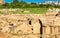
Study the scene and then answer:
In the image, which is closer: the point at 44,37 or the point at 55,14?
the point at 44,37

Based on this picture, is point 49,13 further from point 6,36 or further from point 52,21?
point 6,36

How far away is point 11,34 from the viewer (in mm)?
4387

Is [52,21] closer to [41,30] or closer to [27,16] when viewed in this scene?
[41,30]

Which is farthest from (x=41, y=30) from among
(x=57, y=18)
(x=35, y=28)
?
(x=57, y=18)

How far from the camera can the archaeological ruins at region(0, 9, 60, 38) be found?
4234mm

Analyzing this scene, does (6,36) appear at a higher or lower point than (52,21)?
lower

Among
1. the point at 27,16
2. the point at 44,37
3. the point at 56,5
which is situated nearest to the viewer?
the point at 44,37

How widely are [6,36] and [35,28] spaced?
606 millimetres

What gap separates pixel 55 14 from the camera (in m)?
4.74

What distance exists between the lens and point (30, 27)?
14.3ft

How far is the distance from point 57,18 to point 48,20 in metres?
0.20

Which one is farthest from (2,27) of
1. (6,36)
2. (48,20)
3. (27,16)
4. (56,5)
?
(56,5)

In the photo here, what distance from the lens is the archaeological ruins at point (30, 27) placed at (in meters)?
4.23

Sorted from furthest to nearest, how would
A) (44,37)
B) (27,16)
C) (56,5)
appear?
(56,5) → (27,16) → (44,37)
